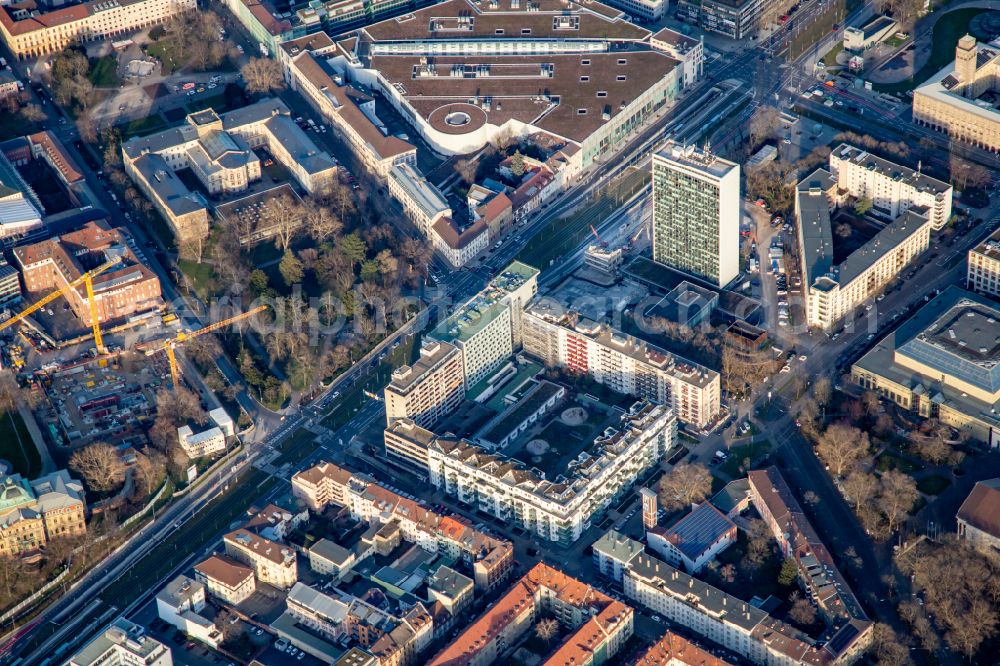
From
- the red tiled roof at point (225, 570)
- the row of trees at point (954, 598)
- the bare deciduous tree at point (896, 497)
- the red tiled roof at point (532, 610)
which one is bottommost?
the row of trees at point (954, 598)

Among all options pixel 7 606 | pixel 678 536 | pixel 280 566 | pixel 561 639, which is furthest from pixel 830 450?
pixel 7 606

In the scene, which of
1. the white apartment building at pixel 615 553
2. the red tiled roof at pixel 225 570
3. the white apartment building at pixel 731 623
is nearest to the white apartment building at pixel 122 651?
the red tiled roof at pixel 225 570

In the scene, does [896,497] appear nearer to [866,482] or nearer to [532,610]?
[866,482]

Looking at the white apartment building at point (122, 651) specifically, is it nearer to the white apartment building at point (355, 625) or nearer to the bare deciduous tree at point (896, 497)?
the white apartment building at point (355, 625)

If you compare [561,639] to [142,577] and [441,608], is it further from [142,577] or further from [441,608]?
[142,577]

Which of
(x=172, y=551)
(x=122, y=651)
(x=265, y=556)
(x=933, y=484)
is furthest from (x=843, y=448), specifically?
(x=122, y=651)

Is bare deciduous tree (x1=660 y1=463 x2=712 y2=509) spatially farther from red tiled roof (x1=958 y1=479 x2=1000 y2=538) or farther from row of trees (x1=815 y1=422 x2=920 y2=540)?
red tiled roof (x1=958 y1=479 x2=1000 y2=538)
